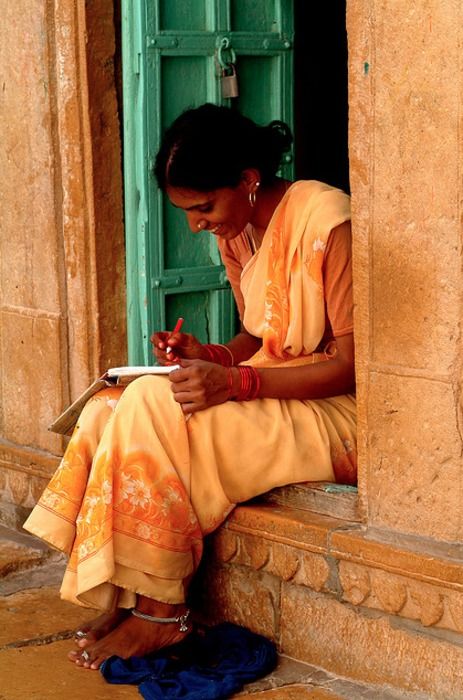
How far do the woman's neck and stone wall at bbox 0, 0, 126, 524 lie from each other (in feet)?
2.54

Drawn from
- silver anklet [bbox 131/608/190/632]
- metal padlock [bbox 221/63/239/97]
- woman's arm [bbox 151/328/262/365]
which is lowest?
silver anklet [bbox 131/608/190/632]

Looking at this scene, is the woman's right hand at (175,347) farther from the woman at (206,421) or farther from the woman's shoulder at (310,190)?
the woman's shoulder at (310,190)

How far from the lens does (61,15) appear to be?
15.3ft

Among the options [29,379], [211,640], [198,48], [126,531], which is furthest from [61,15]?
[211,640]

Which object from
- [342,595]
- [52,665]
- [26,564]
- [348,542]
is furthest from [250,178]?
[26,564]

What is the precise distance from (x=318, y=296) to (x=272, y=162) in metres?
0.51

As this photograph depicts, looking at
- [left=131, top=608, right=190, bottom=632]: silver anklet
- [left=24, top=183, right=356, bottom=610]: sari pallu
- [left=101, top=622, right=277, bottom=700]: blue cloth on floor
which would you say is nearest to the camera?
[left=101, top=622, right=277, bottom=700]: blue cloth on floor

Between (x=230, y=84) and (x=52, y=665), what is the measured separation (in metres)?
2.19

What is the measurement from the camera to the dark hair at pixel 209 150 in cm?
398

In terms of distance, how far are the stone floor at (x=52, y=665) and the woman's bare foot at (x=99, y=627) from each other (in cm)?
8

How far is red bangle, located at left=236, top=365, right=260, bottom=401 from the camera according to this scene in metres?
3.97

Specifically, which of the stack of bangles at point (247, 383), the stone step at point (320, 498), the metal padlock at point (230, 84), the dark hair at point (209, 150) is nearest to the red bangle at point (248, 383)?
the stack of bangles at point (247, 383)

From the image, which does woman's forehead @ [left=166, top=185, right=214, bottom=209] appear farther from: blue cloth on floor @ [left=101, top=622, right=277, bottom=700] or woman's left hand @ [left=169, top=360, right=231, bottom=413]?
blue cloth on floor @ [left=101, top=622, right=277, bottom=700]

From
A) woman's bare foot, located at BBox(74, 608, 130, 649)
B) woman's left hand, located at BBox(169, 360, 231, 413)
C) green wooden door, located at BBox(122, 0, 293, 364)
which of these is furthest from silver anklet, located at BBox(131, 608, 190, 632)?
green wooden door, located at BBox(122, 0, 293, 364)
